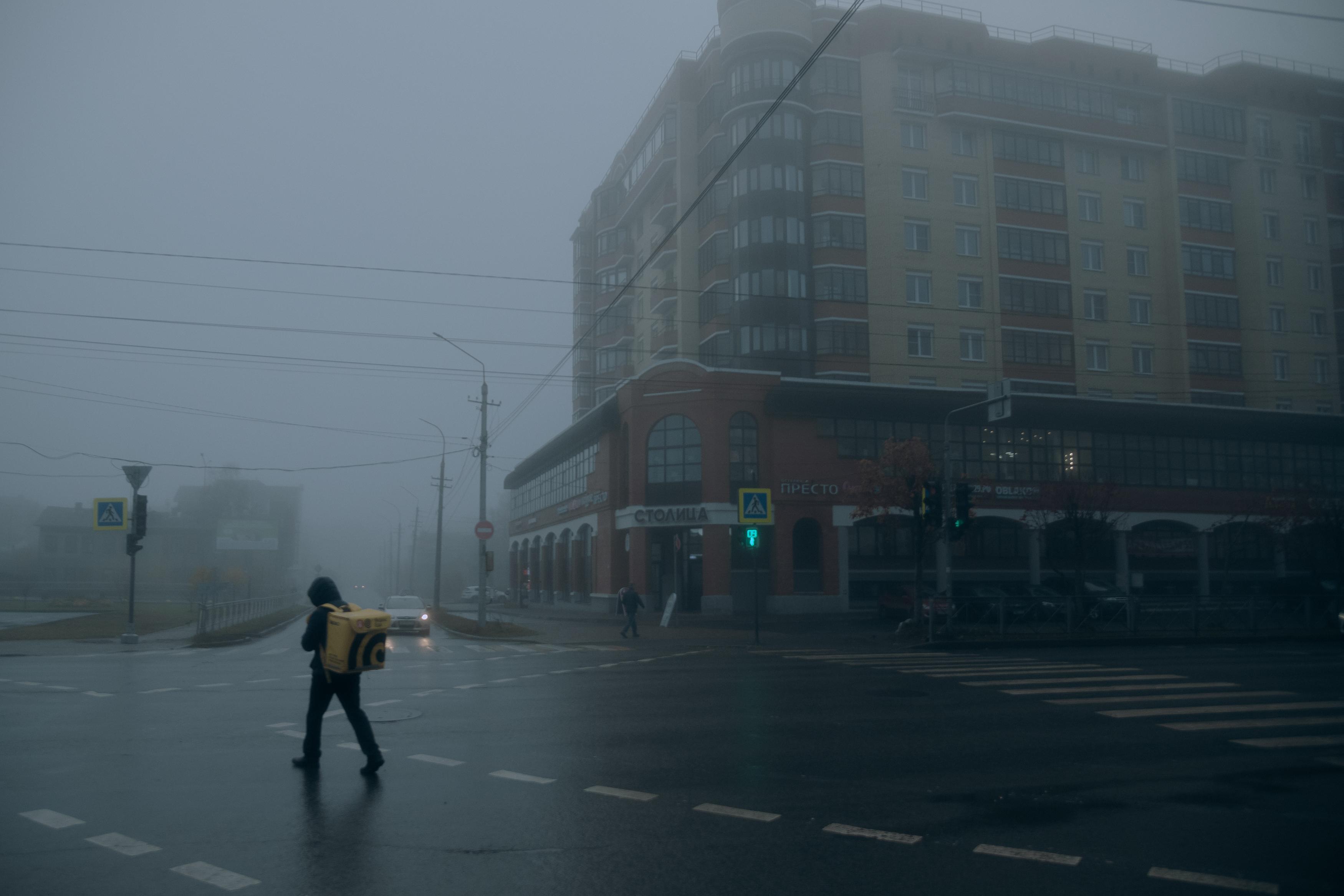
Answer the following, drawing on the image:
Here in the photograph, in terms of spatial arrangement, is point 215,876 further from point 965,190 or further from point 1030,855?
point 965,190

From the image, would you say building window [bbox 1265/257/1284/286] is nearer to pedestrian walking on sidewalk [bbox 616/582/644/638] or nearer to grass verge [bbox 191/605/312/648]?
pedestrian walking on sidewalk [bbox 616/582/644/638]

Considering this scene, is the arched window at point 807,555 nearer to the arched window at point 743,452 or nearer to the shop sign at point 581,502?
the arched window at point 743,452

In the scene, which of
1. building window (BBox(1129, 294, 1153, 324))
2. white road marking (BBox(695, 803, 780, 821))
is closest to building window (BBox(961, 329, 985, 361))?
building window (BBox(1129, 294, 1153, 324))

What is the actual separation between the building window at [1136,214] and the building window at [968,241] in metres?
10.1

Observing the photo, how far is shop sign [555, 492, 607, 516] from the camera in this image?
157ft

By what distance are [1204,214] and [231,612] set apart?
54905 mm

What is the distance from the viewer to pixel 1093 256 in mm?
54312

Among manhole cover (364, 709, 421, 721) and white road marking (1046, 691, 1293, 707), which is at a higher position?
manhole cover (364, 709, 421, 721)

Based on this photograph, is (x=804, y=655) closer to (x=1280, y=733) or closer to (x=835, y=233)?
(x=1280, y=733)

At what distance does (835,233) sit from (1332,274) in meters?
33.1

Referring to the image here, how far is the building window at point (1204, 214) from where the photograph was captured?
55.5 metres

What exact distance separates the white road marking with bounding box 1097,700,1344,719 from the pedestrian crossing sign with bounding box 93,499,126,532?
88.3ft

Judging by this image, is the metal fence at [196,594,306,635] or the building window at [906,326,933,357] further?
the building window at [906,326,933,357]

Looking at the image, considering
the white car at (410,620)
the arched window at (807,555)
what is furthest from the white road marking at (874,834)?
the arched window at (807,555)
